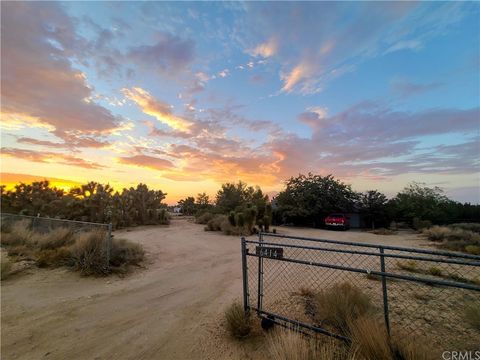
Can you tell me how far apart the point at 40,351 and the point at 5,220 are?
1368 cm

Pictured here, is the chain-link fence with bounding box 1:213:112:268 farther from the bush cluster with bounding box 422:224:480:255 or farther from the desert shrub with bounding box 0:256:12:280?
the bush cluster with bounding box 422:224:480:255

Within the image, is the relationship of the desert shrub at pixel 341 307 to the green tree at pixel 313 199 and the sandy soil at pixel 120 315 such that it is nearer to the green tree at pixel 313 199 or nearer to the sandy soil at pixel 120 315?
the sandy soil at pixel 120 315

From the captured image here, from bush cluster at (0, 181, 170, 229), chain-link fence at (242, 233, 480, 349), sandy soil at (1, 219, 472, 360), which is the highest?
bush cluster at (0, 181, 170, 229)

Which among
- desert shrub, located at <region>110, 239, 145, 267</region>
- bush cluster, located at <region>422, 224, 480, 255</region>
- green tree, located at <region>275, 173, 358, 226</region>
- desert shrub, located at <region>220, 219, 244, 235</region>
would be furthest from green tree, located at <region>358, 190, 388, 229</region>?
desert shrub, located at <region>110, 239, 145, 267</region>

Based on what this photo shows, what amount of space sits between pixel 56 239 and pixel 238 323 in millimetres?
8683

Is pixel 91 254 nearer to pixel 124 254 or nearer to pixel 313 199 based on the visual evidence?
pixel 124 254

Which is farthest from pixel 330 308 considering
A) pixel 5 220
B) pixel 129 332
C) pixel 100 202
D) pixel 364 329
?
pixel 100 202

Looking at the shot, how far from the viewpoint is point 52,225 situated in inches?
409

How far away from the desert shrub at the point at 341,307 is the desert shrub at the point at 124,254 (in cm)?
640

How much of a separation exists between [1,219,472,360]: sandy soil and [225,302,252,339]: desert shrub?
0.49 feet

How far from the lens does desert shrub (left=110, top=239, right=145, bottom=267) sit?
7898 mm

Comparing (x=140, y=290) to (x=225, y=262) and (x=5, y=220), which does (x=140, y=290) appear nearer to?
(x=225, y=262)

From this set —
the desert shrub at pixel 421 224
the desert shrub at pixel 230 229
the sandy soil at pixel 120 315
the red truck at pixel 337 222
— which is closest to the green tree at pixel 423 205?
the desert shrub at pixel 421 224

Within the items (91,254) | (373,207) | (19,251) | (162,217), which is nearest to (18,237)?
(19,251)
